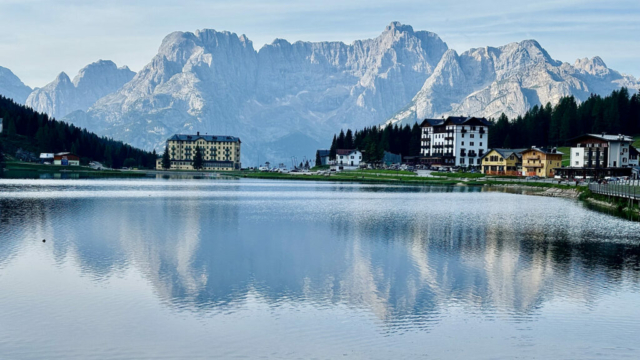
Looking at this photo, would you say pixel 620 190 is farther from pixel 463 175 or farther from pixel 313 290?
pixel 463 175

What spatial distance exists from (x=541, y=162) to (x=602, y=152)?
17.1 m

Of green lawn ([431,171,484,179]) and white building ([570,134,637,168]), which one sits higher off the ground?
white building ([570,134,637,168])

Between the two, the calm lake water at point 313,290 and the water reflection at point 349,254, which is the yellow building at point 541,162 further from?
the calm lake water at point 313,290

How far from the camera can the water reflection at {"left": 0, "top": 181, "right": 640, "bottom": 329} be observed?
3131cm

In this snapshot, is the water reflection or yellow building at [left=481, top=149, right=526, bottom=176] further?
yellow building at [left=481, top=149, right=526, bottom=176]

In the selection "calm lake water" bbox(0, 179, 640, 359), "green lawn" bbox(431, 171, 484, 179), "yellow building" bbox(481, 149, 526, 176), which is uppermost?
"yellow building" bbox(481, 149, 526, 176)

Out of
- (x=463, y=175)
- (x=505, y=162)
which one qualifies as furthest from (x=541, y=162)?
(x=463, y=175)

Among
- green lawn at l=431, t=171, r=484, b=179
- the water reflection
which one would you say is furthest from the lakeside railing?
green lawn at l=431, t=171, r=484, b=179

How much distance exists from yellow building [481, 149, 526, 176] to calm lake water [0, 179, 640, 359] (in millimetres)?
124404

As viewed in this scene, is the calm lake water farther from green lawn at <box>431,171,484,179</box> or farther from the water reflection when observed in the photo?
green lawn at <box>431,171,484,179</box>

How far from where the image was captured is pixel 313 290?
32.2m

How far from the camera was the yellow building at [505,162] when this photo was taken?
183 meters

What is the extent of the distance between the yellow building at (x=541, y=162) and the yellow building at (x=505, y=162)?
→ 557cm

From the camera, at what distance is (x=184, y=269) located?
1463 inches
